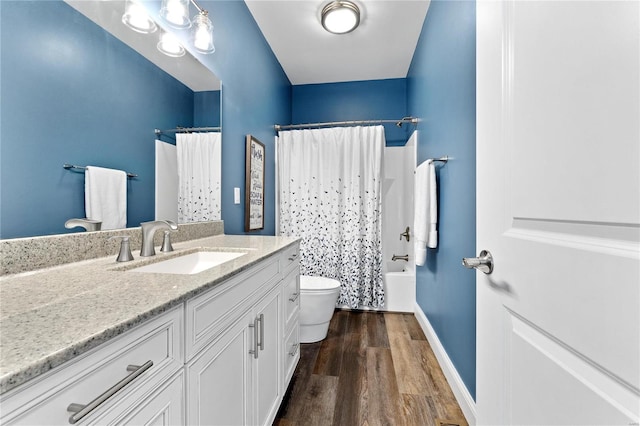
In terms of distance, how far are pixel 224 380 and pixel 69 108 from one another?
1.01 meters

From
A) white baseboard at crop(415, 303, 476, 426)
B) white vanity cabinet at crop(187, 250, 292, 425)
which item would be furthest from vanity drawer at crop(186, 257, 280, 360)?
white baseboard at crop(415, 303, 476, 426)

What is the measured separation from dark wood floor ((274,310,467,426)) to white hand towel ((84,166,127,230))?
1.20 meters

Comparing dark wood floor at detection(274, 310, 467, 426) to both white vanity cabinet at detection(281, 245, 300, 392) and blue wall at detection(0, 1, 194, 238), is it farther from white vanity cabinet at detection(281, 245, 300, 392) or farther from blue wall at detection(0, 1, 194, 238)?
blue wall at detection(0, 1, 194, 238)

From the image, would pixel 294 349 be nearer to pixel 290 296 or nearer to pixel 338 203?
pixel 290 296

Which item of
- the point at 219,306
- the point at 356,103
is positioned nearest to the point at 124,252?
the point at 219,306

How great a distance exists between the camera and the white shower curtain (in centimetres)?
154

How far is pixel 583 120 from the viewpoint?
44 cm

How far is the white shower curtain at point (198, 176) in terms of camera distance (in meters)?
1.54

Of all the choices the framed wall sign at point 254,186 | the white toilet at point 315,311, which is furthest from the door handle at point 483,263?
the framed wall sign at point 254,186

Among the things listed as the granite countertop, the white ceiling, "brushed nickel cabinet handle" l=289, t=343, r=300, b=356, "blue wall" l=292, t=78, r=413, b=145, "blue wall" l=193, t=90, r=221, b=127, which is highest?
the white ceiling

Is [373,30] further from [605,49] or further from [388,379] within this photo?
[388,379]

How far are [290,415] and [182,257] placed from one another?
957 millimetres

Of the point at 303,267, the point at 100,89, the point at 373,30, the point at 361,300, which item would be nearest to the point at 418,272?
the point at 361,300

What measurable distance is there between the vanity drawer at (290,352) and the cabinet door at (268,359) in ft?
0.33
